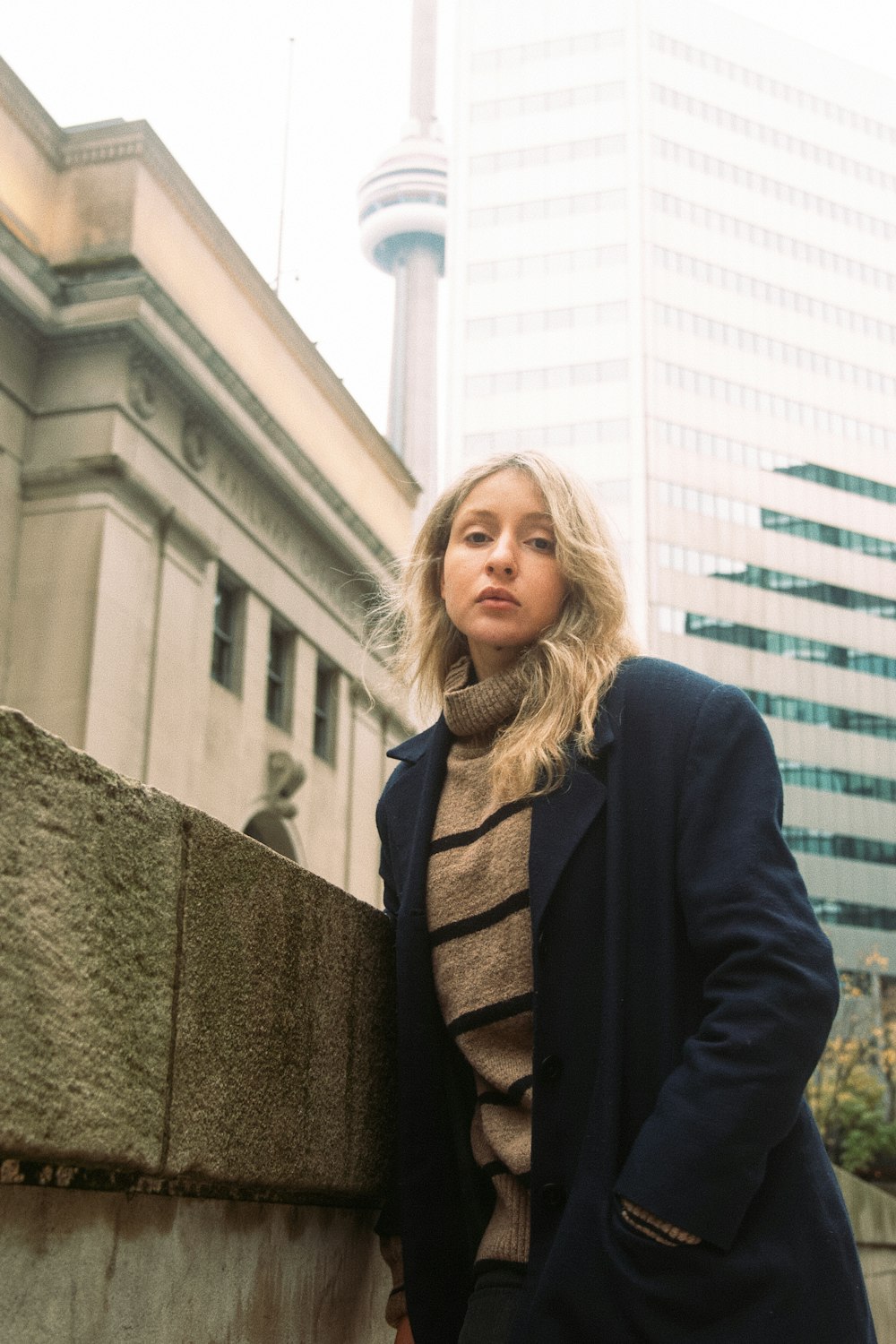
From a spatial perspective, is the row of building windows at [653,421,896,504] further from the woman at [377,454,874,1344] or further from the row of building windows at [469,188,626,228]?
the woman at [377,454,874,1344]

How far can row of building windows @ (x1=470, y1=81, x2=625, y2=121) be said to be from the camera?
94.6 meters

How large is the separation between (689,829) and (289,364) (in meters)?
26.1

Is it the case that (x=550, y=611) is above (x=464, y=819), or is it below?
above

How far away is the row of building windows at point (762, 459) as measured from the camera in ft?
277

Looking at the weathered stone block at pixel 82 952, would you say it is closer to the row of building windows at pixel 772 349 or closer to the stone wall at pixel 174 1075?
the stone wall at pixel 174 1075

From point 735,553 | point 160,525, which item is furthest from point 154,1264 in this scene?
point 735,553

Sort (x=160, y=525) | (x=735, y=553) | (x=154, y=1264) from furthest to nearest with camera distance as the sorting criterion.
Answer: (x=735, y=553)
(x=160, y=525)
(x=154, y=1264)

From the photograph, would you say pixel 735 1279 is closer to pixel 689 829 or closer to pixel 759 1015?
pixel 759 1015

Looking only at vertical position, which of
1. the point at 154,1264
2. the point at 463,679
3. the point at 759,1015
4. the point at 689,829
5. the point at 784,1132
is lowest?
the point at 154,1264

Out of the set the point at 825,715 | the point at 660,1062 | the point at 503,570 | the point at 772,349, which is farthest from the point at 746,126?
the point at 660,1062

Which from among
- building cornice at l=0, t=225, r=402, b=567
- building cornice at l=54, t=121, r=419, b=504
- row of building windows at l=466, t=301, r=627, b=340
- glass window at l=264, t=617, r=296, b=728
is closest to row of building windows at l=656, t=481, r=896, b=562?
row of building windows at l=466, t=301, r=627, b=340

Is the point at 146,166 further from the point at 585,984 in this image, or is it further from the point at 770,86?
the point at 770,86

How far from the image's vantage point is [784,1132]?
2.31 meters

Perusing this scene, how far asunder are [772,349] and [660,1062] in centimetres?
9042
